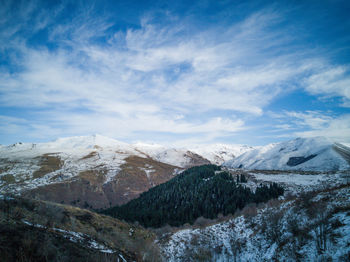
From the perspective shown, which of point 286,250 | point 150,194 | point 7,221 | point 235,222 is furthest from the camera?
point 150,194

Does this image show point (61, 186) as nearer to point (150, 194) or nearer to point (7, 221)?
point (150, 194)

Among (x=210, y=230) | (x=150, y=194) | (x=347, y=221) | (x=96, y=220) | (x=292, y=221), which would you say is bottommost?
(x=150, y=194)

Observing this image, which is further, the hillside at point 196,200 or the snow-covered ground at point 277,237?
the hillside at point 196,200

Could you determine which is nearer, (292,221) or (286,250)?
(286,250)

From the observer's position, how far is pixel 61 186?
196m

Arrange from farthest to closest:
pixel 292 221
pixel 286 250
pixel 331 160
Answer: pixel 331 160 → pixel 292 221 → pixel 286 250

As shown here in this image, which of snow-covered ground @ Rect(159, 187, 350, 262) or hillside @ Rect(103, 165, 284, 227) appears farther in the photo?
hillside @ Rect(103, 165, 284, 227)

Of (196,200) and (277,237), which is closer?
(277,237)

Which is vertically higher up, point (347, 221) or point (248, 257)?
point (347, 221)

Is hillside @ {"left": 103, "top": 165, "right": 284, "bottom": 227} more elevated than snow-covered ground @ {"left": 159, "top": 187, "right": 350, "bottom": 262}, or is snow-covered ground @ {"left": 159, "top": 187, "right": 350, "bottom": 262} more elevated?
snow-covered ground @ {"left": 159, "top": 187, "right": 350, "bottom": 262}

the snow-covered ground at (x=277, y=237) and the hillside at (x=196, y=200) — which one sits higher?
the snow-covered ground at (x=277, y=237)

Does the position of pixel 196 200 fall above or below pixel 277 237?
below

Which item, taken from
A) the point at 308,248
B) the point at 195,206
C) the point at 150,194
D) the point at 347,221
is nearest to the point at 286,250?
the point at 308,248

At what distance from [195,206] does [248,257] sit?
74349mm
